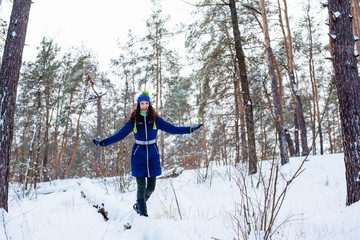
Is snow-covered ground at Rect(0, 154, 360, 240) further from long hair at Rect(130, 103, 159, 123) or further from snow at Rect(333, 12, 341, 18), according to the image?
snow at Rect(333, 12, 341, 18)

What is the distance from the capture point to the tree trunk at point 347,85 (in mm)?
2977

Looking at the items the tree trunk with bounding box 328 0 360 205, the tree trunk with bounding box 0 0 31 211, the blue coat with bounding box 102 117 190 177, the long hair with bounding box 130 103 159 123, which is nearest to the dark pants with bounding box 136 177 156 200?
the blue coat with bounding box 102 117 190 177

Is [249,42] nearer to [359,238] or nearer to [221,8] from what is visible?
[221,8]

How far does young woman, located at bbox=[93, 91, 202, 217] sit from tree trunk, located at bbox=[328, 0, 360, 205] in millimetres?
2166

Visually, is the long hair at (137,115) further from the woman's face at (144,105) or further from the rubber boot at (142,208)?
the rubber boot at (142,208)

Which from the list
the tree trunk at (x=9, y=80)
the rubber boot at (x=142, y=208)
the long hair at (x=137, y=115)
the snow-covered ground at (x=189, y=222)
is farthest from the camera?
the tree trunk at (x=9, y=80)

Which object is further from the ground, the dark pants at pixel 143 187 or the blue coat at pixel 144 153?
the blue coat at pixel 144 153

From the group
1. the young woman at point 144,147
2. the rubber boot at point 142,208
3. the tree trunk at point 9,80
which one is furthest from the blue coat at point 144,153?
the tree trunk at point 9,80

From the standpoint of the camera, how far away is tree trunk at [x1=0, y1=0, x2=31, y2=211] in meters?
3.55

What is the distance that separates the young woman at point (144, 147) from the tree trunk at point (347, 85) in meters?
2.17

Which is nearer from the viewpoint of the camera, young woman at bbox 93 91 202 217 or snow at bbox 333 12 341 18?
young woman at bbox 93 91 202 217

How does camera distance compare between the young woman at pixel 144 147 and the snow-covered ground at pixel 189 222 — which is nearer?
the snow-covered ground at pixel 189 222

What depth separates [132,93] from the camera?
19125 mm

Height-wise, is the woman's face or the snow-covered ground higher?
the woman's face
